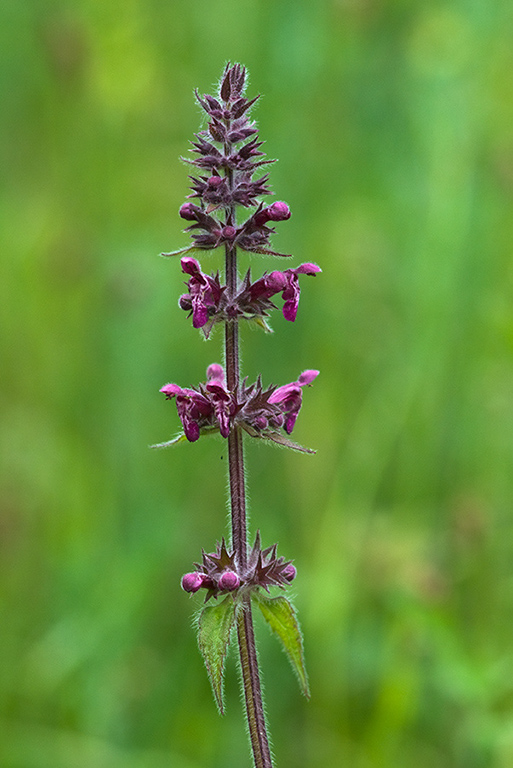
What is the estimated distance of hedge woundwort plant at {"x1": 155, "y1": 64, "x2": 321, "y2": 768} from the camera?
8.31 ft

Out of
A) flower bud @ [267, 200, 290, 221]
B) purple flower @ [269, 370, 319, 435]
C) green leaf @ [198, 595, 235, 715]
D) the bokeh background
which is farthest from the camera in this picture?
the bokeh background

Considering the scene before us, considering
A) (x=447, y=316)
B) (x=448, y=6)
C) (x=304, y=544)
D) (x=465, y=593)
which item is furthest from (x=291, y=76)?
(x=465, y=593)

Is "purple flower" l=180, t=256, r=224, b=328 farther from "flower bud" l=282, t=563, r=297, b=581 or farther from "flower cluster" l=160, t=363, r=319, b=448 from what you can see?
"flower bud" l=282, t=563, r=297, b=581

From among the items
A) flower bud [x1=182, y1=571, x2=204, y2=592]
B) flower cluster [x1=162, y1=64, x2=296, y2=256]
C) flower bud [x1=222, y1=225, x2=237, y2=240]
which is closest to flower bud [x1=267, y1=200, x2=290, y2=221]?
flower cluster [x1=162, y1=64, x2=296, y2=256]

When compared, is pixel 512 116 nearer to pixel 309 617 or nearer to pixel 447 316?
pixel 447 316

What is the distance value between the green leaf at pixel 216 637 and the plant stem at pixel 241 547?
86mm

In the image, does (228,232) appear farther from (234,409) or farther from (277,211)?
(234,409)

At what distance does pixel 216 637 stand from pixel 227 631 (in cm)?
3

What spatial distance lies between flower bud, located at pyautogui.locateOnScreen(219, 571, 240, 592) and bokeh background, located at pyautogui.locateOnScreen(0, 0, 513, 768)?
143cm

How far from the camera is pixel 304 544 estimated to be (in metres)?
5.38

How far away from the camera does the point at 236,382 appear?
2.64 m

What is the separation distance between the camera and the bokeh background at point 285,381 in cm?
445

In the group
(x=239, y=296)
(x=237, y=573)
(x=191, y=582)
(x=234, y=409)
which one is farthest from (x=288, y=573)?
(x=239, y=296)

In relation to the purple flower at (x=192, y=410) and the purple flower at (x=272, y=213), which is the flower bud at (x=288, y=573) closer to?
the purple flower at (x=192, y=410)
